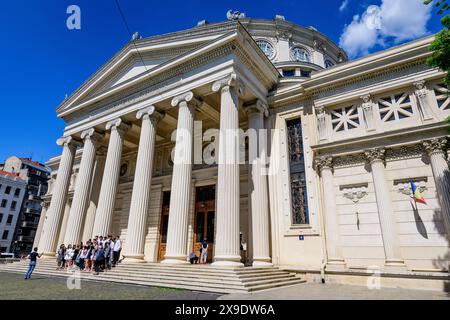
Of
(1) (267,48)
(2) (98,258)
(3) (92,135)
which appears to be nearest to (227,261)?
(2) (98,258)

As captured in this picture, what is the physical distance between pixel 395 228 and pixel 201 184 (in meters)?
10.3

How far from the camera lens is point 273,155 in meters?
14.4

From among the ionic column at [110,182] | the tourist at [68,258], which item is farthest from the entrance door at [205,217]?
the tourist at [68,258]

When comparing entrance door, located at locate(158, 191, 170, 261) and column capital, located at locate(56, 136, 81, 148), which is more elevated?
column capital, located at locate(56, 136, 81, 148)

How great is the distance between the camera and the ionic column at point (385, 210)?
34.4 ft

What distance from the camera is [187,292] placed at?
26.6ft

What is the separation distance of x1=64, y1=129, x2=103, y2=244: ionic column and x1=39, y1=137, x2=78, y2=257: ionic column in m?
1.51

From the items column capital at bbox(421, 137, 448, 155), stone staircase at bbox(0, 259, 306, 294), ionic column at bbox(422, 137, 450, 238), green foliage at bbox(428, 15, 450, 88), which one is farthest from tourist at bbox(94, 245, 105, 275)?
column capital at bbox(421, 137, 448, 155)

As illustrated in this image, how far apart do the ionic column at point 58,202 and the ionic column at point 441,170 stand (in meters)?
19.2

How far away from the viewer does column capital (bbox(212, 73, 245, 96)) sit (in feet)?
40.5

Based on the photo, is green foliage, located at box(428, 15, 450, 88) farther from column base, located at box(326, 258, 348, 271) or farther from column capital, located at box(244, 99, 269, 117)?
column capital, located at box(244, 99, 269, 117)

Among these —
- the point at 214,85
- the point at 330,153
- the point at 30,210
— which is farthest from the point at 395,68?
the point at 30,210

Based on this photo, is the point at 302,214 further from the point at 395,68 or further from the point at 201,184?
the point at 395,68
